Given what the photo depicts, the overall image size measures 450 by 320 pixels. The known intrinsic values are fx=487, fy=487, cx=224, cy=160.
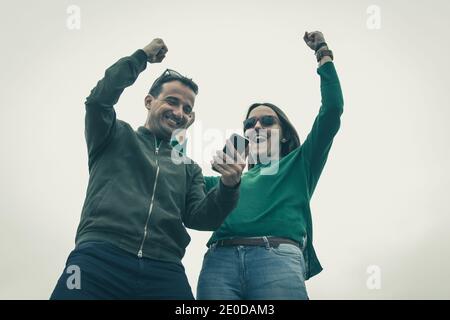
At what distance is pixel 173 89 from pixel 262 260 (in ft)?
6.75

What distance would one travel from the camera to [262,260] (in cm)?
451

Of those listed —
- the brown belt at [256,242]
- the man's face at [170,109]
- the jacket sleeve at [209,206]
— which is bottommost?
the brown belt at [256,242]

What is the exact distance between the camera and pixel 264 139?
5.82 m

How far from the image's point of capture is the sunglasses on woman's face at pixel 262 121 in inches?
→ 232

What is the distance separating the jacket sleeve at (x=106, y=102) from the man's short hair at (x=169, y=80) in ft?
2.65

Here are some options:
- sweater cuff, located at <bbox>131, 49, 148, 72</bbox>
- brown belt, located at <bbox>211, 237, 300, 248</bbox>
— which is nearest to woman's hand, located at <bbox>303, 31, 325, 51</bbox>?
sweater cuff, located at <bbox>131, 49, 148, 72</bbox>

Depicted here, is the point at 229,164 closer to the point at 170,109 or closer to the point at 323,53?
the point at 170,109

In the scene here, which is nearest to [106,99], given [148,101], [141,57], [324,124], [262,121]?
[141,57]

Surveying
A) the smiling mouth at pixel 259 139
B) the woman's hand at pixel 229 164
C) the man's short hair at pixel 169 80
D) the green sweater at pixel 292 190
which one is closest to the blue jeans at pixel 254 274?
the green sweater at pixel 292 190

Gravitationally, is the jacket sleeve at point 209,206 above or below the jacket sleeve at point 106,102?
below

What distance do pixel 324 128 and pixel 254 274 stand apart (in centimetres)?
190

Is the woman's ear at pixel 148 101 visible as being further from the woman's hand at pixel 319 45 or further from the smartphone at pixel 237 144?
the woman's hand at pixel 319 45

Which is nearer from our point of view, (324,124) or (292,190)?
(292,190)
